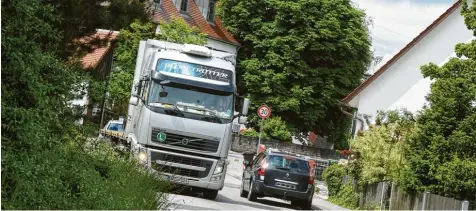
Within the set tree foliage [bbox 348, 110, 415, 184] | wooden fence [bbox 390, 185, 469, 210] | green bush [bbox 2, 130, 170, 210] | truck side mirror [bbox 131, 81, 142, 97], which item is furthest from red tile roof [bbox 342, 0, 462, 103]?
green bush [bbox 2, 130, 170, 210]

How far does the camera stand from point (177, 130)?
24484 millimetres

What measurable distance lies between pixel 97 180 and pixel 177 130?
11123 mm

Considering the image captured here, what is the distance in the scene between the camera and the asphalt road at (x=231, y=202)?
71.9 feet

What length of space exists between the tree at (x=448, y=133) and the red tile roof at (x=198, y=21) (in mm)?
40253

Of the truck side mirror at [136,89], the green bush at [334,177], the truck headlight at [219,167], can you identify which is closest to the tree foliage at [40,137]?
the truck headlight at [219,167]

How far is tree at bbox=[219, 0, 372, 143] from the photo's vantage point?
219 ft

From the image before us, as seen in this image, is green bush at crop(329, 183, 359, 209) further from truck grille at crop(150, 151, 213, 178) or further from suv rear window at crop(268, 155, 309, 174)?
truck grille at crop(150, 151, 213, 178)

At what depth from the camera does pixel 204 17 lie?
73.2m

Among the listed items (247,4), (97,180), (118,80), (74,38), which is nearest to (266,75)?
(247,4)

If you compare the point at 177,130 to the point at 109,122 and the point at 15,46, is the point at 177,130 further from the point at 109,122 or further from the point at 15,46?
the point at 109,122

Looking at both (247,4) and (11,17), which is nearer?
(11,17)

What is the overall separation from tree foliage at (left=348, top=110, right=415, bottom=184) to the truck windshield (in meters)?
8.30

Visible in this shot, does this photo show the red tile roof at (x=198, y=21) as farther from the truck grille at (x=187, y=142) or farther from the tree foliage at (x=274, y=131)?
the truck grille at (x=187, y=142)

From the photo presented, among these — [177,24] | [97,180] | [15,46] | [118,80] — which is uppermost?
[177,24]
